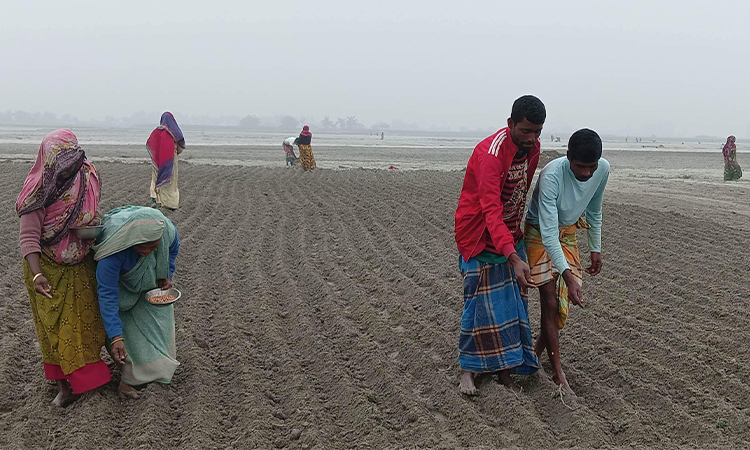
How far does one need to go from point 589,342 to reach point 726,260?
116 inches

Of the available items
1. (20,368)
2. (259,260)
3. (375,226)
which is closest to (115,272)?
(20,368)

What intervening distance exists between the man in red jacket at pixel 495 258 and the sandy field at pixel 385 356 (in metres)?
0.17

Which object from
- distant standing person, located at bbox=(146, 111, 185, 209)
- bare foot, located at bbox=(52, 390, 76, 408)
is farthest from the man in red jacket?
distant standing person, located at bbox=(146, 111, 185, 209)

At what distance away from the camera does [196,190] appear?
12273 mm

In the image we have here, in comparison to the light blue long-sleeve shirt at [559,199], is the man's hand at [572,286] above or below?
below

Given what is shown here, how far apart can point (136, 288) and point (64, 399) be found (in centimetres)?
69


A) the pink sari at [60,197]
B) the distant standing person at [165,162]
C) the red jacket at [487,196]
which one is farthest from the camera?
the distant standing person at [165,162]

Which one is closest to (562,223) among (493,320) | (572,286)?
(572,286)

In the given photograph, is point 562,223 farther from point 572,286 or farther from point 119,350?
point 119,350

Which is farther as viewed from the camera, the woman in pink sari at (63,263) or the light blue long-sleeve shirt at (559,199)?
the light blue long-sleeve shirt at (559,199)

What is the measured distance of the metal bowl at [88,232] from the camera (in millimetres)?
3402

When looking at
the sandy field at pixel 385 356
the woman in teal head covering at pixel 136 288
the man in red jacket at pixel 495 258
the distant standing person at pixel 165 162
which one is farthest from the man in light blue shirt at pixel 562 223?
the distant standing person at pixel 165 162

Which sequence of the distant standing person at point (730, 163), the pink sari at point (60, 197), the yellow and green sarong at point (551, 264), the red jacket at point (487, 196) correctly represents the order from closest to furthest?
the pink sari at point (60, 197)
the red jacket at point (487, 196)
the yellow and green sarong at point (551, 264)
the distant standing person at point (730, 163)

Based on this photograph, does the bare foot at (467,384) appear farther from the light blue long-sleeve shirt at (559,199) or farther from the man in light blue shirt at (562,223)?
the light blue long-sleeve shirt at (559,199)
